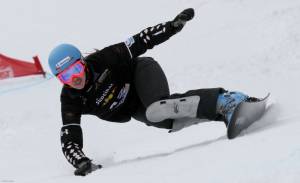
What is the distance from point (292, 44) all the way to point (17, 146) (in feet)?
13.2

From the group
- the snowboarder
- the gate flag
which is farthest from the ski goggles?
the gate flag

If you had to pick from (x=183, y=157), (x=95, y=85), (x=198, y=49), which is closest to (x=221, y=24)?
(x=198, y=49)

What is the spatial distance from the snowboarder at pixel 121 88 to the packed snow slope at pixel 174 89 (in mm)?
278

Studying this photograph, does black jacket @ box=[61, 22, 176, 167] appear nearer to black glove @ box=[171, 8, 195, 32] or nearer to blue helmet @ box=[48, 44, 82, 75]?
black glove @ box=[171, 8, 195, 32]

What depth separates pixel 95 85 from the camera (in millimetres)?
5070

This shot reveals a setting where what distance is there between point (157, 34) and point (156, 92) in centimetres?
50

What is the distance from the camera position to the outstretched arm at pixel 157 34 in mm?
4879

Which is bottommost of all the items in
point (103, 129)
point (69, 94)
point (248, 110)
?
point (103, 129)

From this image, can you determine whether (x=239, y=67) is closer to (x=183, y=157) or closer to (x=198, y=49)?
(x=198, y=49)

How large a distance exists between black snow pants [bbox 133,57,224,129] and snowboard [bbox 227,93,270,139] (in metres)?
0.30

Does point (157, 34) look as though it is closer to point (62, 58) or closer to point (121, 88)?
point (121, 88)

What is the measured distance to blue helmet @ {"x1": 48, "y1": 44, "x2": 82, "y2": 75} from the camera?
490 cm

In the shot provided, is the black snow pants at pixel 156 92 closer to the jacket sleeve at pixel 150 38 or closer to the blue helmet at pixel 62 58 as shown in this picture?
the jacket sleeve at pixel 150 38

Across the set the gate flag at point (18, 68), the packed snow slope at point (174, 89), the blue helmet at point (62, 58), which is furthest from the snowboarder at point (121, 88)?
the gate flag at point (18, 68)
